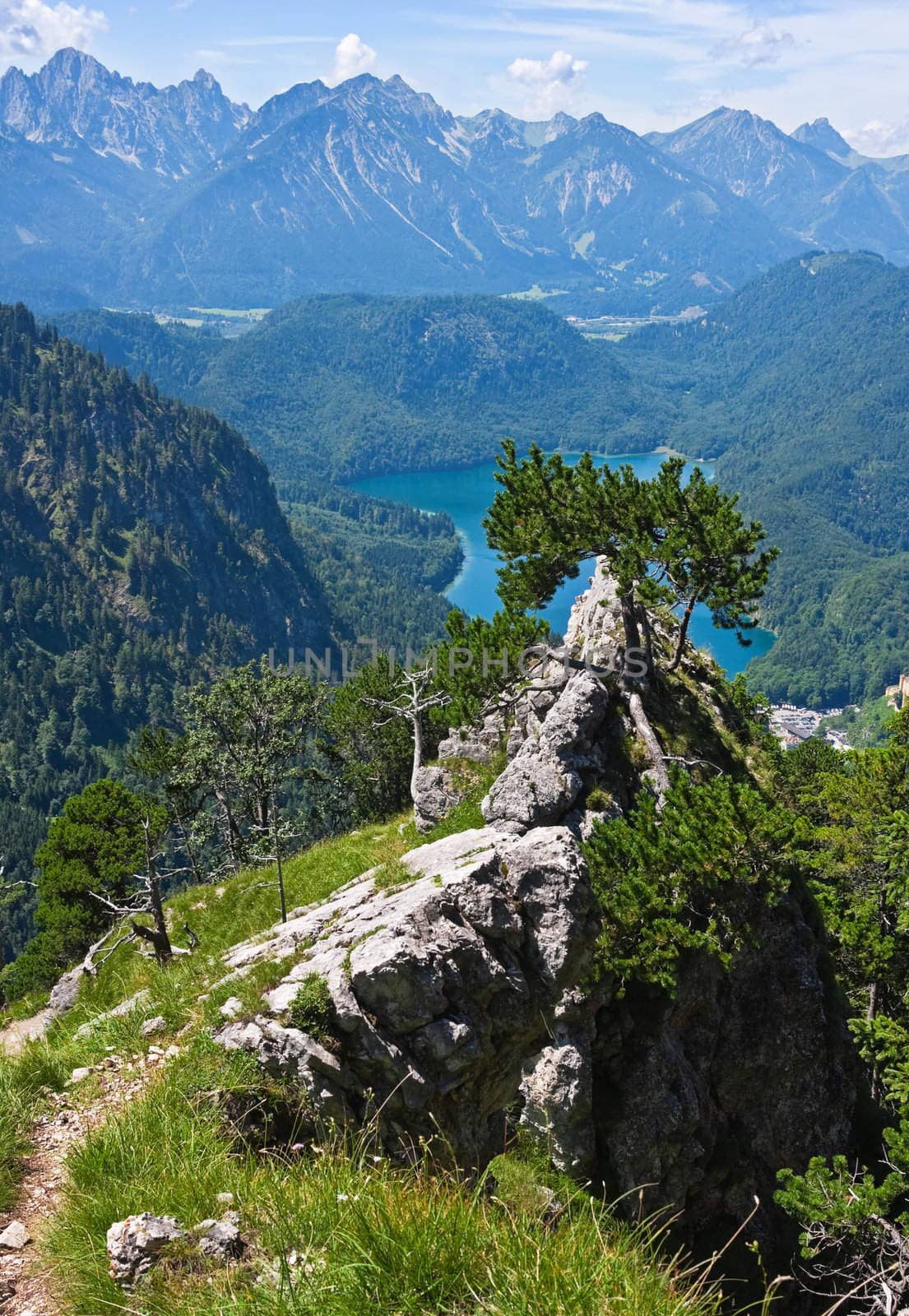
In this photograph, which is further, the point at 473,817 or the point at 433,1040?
the point at 473,817

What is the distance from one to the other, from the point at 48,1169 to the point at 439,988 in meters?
5.80

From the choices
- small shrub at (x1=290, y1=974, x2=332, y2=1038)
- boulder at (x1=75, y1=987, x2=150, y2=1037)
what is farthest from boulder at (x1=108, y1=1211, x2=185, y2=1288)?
boulder at (x1=75, y1=987, x2=150, y2=1037)

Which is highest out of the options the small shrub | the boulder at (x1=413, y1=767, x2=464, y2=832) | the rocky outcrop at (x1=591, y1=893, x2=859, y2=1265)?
the boulder at (x1=413, y1=767, x2=464, y2=832)

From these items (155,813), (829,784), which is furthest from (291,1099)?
(829,784)

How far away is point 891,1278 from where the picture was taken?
15.1 m

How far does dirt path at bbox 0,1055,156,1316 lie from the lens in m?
6.74

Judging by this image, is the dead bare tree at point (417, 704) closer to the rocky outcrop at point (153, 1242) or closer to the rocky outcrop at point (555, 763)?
the rocky outcrop at point (555, 763)

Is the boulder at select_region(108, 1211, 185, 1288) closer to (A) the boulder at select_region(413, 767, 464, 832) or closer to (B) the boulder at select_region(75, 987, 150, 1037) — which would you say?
(B) the boulder at select_region(75, 987, 150, 1037)

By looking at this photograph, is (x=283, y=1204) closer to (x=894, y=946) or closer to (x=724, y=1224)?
(x=724, y=1224)

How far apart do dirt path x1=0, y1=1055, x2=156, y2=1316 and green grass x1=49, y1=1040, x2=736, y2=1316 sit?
0.19 m

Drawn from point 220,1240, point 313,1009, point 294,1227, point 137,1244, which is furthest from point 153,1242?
point 313,1009

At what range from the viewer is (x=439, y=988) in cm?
1312

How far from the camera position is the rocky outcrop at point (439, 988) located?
1190cm

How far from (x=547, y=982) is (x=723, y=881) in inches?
218
